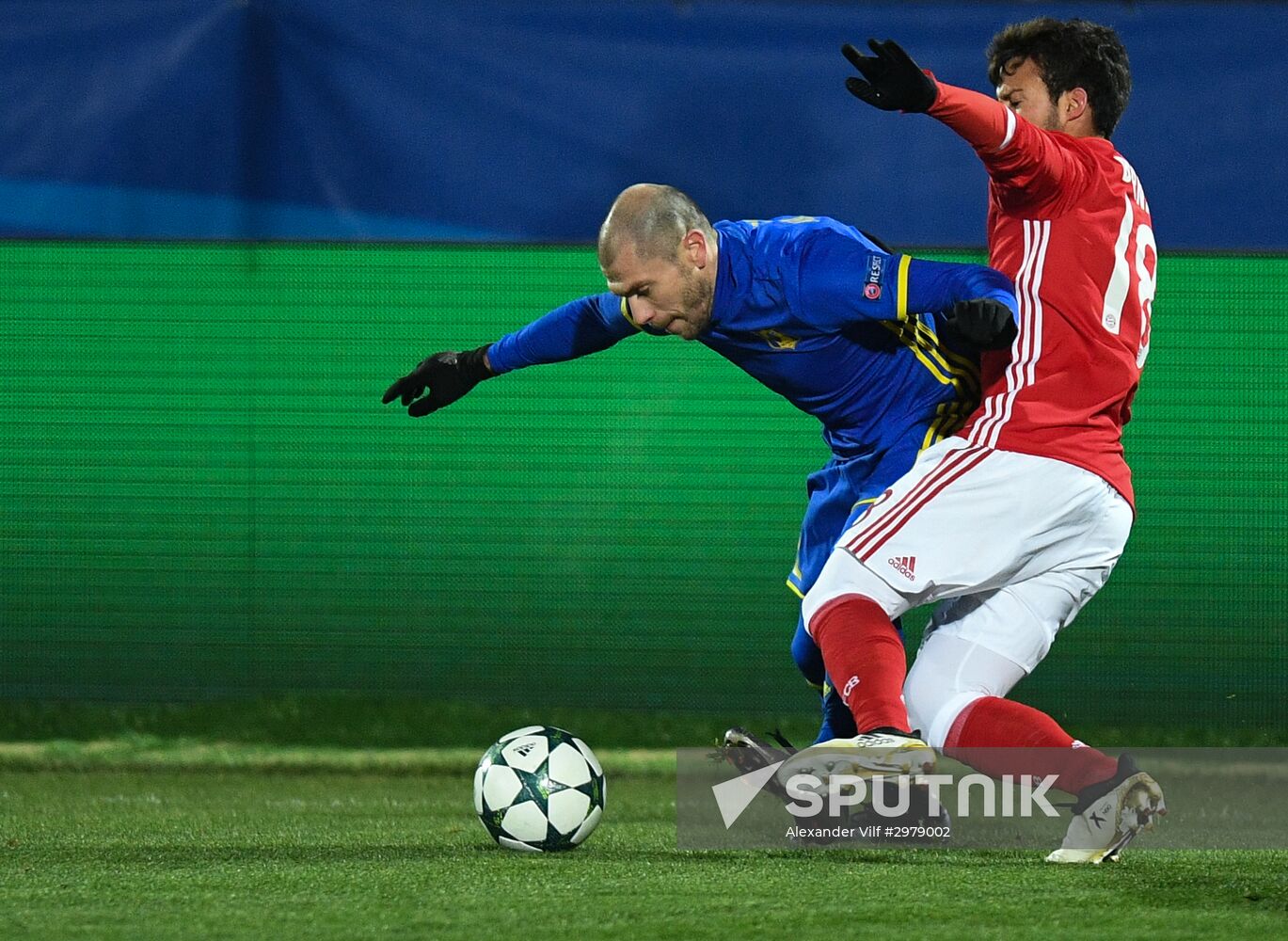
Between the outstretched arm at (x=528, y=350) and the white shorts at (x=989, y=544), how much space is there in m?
0.87

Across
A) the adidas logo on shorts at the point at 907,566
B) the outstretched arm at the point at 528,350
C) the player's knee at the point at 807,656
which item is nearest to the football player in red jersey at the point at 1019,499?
the adidas logo on shorts at the point at 907,566

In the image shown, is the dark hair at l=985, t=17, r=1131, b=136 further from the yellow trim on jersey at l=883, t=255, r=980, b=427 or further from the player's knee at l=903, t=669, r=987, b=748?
the player's knee at l=903, t=669, r=987, b=748

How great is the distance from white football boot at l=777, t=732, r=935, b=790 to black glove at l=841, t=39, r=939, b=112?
4.03 feet

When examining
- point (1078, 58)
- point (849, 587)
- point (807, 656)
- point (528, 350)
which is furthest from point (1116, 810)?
point (528, 350)

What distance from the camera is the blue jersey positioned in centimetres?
338

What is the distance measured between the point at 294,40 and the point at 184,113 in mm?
473

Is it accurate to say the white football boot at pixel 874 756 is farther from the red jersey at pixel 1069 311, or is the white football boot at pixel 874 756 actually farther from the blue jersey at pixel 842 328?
the blue jersey at pixel 842 328

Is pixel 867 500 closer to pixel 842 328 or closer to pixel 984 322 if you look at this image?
pixel 842 328

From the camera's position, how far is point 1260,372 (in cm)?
597

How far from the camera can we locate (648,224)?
3.37 metres

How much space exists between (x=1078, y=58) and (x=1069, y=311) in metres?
0.64

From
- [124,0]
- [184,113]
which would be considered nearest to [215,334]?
[184,113]

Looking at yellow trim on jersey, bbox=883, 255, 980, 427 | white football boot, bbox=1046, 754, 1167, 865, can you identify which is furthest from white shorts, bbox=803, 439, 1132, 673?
white football boot, bbox=1046, 754, 1167, 865

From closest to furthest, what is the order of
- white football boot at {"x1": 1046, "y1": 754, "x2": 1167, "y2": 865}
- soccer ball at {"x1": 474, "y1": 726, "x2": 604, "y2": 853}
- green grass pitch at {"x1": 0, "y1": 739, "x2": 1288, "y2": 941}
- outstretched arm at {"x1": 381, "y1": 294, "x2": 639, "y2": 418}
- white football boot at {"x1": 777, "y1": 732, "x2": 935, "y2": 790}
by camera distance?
green grass pitch at {"x1": 0, "y1": 739, "x2": 1288, "y2": 941}, white football boot at {"x1": 777, "y1": 732, "x2": 935, "y2": 790}, white football boot at {"x1": 1046, "y1": 754, "x2": 1167, "y2": 865}, soccer ball at {"x1": 474, "y1": 726, "x2": 604, "y2": 853}, outstretched arm at {"x1": 381, "y1": 294, "x2": 639, "y2": 418}
